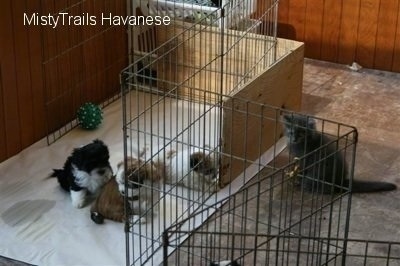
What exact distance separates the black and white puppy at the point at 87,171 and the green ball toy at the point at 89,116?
587 millimetres

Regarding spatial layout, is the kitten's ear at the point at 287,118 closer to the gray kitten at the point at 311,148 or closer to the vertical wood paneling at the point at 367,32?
the gray kitten at the point at 311,148

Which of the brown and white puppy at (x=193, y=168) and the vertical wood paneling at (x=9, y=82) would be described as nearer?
the brown and white puppy at (x=193, y=168)

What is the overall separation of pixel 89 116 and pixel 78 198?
0.68m

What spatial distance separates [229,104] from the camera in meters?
3.26

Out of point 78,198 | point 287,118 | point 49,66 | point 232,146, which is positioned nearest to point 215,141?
point 232,146

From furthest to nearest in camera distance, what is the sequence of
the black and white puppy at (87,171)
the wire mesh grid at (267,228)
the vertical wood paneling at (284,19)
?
the vertical wood paneling at (284,19), the black and white puppy at (87,171), the wire mesh grid at (267,228)

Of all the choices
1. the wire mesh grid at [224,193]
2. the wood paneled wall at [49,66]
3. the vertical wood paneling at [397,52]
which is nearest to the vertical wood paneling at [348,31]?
the vertical wood paneling at [397,52]

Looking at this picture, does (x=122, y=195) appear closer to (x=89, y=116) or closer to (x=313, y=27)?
(x=89, y=116)

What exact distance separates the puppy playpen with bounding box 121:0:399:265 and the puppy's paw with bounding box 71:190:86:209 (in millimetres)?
240

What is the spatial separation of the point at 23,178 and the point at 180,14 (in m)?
1.29

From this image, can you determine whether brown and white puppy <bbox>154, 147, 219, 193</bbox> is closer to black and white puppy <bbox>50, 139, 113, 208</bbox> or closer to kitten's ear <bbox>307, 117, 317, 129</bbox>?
black and white puppy <bbox>50, 139, 113, 208</bbox>

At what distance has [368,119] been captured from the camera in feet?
13.3

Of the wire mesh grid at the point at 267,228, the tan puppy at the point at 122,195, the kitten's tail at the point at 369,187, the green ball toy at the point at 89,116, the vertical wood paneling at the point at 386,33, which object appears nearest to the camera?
the wire mesh grid at the point at 267,228

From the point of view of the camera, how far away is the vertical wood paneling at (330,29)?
466cm
